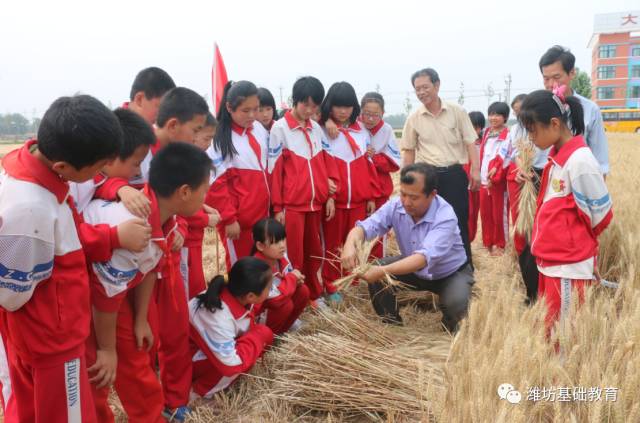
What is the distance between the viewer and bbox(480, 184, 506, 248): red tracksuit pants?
5699mm

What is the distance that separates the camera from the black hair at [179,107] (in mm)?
2465

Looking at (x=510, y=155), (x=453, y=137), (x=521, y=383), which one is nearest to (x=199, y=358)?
(x=521, y=383)

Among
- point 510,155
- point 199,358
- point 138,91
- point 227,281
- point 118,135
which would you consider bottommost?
point 199,358

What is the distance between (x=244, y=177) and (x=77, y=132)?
207 cm

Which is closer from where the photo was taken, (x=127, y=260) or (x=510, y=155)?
(x=127, y=260)

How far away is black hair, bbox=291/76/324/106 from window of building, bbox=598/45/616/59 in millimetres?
66031

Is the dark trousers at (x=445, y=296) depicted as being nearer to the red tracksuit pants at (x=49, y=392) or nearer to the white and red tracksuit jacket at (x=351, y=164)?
the white and red tracksuit jacket at (x=351, y=164)

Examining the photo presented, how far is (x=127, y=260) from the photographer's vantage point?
1.74 m

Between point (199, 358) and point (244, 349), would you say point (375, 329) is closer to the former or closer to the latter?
point (244, 349)

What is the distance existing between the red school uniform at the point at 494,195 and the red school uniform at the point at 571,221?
3.01 m

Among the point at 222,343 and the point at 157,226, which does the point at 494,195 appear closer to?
the point at 222,343

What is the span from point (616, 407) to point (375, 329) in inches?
55.7

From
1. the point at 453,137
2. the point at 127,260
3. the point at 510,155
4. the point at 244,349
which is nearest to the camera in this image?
the point at 127,260

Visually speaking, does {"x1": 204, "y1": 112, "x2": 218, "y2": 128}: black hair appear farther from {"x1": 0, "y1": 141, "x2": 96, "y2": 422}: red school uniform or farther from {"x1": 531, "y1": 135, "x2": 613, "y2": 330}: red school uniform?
{"x1": 531, "y1": 135, "x2": 613, "y2": 330}: red school uniform
